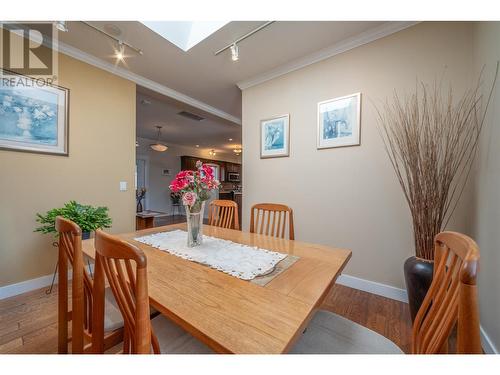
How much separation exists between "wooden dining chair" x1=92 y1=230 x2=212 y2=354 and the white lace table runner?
30 cm

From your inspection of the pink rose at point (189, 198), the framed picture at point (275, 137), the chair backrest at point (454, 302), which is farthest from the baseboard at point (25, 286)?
the chair backrest at point (454, 302)

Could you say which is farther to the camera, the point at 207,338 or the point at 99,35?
the point at 99,35

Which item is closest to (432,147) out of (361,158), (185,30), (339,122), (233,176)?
(361,158)

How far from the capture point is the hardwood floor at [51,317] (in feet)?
4.55

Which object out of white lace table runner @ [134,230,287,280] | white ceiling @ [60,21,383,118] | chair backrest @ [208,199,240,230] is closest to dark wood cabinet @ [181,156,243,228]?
white ceiling @ [60,21,383,118]

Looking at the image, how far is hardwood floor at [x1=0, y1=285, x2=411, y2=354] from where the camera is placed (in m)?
1.39

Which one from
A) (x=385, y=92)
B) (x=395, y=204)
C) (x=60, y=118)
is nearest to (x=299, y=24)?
(x=385, y=92)

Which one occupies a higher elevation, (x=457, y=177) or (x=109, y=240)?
(x=457, y=177)

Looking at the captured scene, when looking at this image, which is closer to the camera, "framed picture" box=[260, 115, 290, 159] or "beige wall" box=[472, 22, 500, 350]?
"beige wall" box=[472, 22, 500, 350]

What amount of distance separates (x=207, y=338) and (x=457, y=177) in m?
2.14

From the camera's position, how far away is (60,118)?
2.15 metres

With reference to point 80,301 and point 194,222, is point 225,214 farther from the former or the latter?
point 80,301

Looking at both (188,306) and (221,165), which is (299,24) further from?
(221,165)

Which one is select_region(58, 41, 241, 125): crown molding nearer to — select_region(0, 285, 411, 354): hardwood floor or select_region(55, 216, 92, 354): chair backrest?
select_region(55, 216, 92, 354): chair backrest
